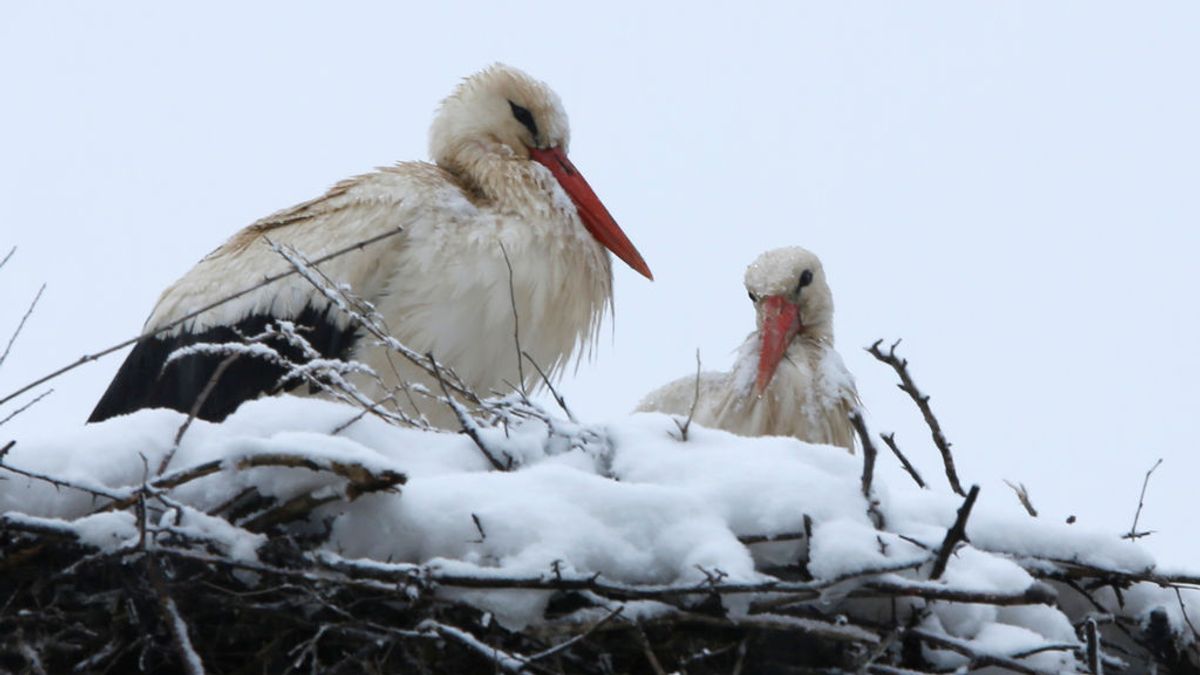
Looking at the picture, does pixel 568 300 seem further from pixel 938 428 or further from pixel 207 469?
pixel 207 469

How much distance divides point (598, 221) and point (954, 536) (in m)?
2.08

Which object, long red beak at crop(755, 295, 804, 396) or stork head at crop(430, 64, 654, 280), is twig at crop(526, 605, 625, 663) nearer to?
long red beak at crop(755, 295, 804, 396)

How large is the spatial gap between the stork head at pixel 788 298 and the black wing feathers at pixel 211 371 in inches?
38.7

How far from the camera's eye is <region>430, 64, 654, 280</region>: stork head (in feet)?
13.4

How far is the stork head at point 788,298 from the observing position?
393 cm

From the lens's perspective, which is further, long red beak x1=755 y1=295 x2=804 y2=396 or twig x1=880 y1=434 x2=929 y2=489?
long red beak x1=755 y1=295 x2=804 y2=396

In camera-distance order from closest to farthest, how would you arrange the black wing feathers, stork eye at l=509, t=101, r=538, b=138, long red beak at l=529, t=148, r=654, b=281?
the black wing feathers
long red beak at l=529, t=148, r=654, b=281
stork eye at l=509, t=101, r=538, b=138

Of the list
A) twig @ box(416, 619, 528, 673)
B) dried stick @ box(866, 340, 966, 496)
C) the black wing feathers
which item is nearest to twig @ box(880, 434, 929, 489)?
dried stick @ box(866, 340, 966, 496)

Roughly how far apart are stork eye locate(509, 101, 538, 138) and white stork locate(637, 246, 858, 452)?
632 millimetres

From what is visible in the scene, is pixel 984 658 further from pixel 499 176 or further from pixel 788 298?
pixel 499 176

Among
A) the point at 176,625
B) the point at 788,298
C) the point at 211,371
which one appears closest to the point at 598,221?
the point at 788,298

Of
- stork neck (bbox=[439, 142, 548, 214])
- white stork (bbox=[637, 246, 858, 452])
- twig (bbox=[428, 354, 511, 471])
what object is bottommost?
twig (bbox=[428, 354, 511, 471])

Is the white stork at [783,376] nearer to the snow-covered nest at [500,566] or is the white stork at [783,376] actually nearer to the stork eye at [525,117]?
the stork eye at [525,117]

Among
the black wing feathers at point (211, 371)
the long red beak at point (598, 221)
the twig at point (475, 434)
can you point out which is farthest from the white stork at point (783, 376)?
the twig at point (475, 434)
